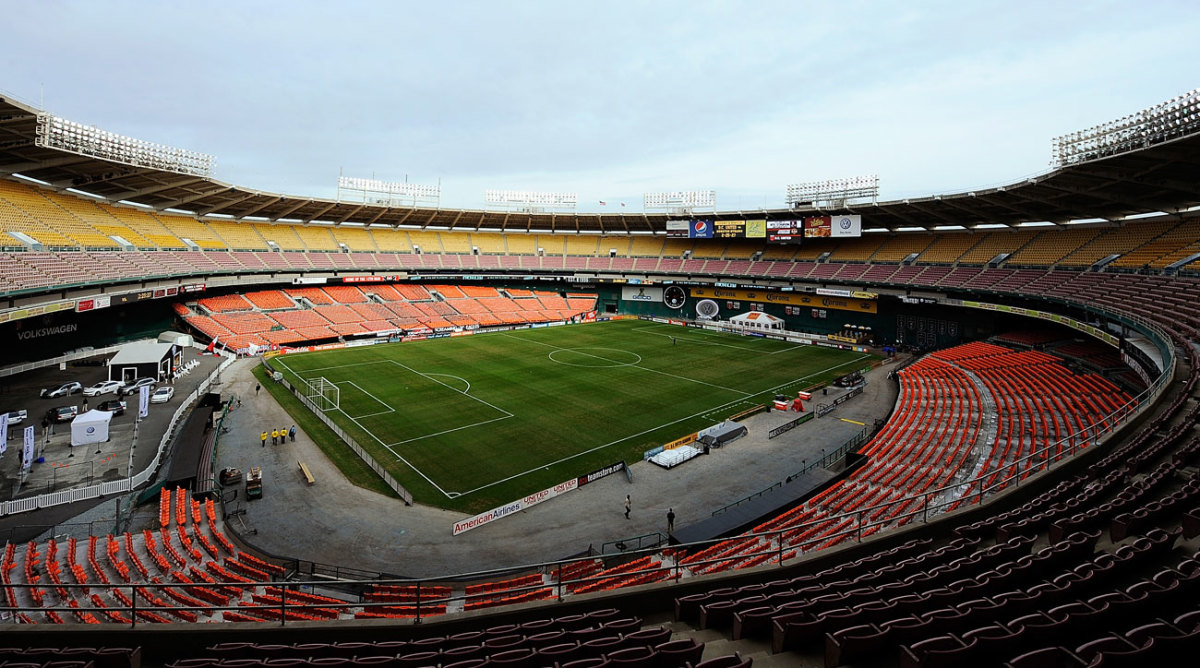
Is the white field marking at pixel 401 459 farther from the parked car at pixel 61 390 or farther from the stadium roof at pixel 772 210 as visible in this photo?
the stadium roof at pixel 772 210

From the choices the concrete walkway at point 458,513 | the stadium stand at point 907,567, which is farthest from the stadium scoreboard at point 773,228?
the concrete walkway at point 458,513

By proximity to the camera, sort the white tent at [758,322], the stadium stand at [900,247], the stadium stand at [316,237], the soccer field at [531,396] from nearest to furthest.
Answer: the soccer field at [531,396], the stadium stand at [900,247], the white tent at [758,322], the stadium stand at [316,237]

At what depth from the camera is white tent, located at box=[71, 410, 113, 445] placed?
22.3 meters

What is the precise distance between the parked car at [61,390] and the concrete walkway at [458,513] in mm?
12280

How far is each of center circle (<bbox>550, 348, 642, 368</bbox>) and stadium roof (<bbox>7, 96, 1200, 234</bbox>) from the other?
26331 mm

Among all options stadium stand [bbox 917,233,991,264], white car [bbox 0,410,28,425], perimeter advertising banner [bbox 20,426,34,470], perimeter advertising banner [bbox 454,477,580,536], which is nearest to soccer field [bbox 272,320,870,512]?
perimeter advertising banner [bbox 454,477,580,536]

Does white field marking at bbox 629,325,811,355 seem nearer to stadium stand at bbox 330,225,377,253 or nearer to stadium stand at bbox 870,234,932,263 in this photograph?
stadium stand at bbox 870,234,932,263

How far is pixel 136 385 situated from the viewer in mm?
31969

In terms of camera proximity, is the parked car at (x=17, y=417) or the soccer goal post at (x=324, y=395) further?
the soccer goal post at (x=324, y=395)

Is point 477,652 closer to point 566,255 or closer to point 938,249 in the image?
point 938,249

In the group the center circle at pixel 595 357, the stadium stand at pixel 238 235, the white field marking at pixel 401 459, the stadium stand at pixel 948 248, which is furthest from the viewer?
the stadium stand at pixel 238 235

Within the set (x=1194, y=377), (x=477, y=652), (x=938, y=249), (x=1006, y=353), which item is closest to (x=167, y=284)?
(x=477, y=652)

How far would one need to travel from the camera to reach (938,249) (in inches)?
2119

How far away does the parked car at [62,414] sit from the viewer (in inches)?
1030
